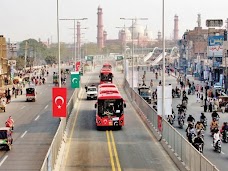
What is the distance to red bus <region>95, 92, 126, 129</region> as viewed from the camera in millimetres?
38156


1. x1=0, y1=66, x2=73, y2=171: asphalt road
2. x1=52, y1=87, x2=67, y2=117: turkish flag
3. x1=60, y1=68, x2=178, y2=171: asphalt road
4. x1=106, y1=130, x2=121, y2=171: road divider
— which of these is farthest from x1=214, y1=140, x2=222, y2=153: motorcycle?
x1=0, y1=66, x2=73, y2=171: asphalt road

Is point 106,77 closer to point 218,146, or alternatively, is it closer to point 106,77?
point 106,77

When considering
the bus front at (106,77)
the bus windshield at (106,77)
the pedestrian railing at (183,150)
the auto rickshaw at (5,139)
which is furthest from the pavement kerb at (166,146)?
the bus windshield at (106,77)

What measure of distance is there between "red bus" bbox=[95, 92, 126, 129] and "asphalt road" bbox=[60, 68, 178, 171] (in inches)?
21.8

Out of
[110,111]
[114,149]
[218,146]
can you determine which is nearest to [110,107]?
[110,111]

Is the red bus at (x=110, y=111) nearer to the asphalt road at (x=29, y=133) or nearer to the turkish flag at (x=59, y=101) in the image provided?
→ the asphalt road at (x=29, y=133)

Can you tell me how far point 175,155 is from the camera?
1041 inches

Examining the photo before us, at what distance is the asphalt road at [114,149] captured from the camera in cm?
2592

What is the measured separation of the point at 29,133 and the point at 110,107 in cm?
573

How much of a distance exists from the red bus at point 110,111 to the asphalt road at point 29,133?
11.3ft

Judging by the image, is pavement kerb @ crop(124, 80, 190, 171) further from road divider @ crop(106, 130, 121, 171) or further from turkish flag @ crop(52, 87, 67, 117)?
turkish flag @ crop(52, 87, 67, 117)

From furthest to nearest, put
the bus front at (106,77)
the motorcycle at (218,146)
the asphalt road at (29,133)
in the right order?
the bus front at (106,77), the motorcycle at (218,146), the asphalt road at (29,133)

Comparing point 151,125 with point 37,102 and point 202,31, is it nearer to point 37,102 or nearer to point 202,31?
point 37,102

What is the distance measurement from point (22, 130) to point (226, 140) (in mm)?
14611
